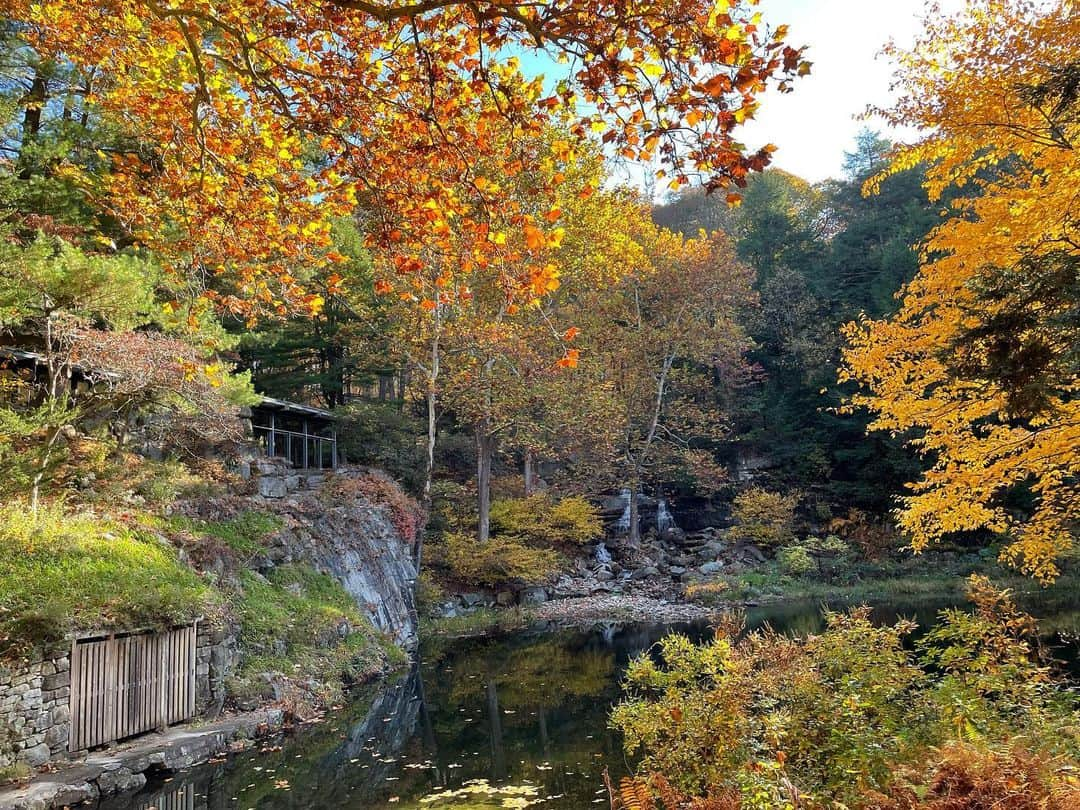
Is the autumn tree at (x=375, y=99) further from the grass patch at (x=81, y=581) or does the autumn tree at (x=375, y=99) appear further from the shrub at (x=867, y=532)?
the shrub at (x=867, y=532)

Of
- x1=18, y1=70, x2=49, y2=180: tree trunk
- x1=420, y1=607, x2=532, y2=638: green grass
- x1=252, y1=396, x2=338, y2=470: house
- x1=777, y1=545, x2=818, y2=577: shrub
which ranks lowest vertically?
x1=420, y1=607, x2=532, y2=638: green grass

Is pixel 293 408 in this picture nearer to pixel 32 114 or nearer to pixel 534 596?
pixel 32 114

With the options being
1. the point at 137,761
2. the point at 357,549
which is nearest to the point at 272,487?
the point at 357,549

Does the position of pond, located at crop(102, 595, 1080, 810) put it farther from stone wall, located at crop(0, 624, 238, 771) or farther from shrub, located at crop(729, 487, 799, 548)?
shrub, located at crop(729, 487, 799, 548)

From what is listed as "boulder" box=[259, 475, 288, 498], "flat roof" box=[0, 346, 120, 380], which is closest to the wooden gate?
"flat roof" box=[0, 346, 120, 380]

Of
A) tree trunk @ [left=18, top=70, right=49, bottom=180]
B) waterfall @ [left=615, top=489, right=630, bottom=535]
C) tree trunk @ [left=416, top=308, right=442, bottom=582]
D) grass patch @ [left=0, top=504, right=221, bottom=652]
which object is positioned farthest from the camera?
waterfall @ [left=615, top=489, right=630, bottom=535]

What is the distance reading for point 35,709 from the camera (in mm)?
7512

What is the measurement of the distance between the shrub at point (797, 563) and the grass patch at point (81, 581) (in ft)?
68.0

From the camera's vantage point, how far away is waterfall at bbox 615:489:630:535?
3031 cm

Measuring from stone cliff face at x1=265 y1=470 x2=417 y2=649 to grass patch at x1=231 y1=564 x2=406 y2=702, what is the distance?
A: 56cm

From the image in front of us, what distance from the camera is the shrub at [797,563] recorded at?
25.3 meters

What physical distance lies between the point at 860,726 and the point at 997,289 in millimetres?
3067

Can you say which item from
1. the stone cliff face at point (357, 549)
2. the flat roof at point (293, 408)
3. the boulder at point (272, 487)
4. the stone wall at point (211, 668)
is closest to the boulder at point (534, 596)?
the stone cliff face at point (357, 549)

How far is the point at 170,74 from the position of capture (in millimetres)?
7199
